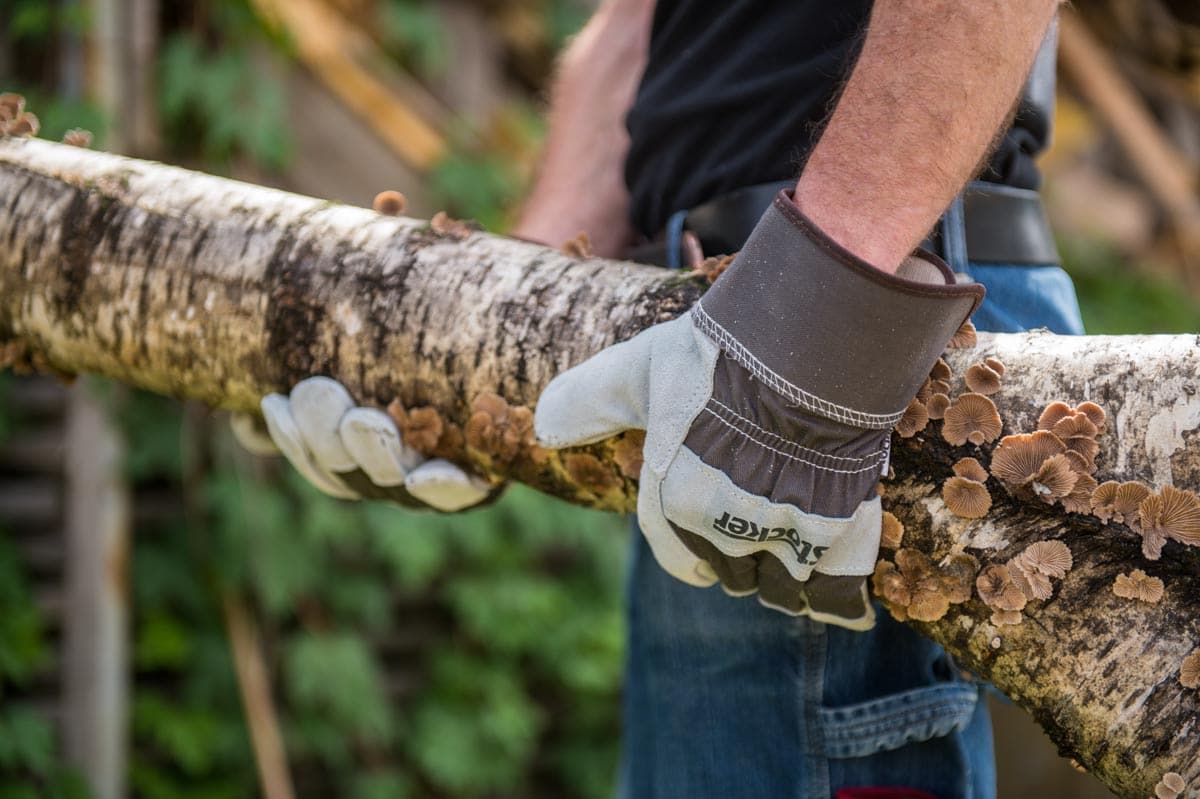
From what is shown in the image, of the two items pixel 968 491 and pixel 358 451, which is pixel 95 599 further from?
pixel 968 491

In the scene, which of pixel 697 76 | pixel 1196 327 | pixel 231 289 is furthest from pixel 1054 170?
pixel 231 289

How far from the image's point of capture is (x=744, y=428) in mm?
814

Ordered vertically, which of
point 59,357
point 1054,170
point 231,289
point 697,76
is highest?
point 697,76

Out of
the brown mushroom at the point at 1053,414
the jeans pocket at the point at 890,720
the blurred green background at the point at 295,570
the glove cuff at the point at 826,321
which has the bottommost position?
the blurred green background at the point at 295,570

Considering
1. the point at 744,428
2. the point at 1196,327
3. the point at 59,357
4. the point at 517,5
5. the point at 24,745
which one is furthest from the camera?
the point at 1196,327

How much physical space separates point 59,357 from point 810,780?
114cm

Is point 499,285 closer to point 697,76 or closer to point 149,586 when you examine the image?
point 697,76

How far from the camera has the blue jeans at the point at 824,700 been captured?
3.25ft

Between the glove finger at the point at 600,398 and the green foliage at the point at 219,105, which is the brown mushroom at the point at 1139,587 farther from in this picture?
the green foliage at the point at 219,105

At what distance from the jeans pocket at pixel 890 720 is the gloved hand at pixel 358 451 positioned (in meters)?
0.48

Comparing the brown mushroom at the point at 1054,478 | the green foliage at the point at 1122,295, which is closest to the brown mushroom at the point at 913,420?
the brown mushroom at the point at 1054,478

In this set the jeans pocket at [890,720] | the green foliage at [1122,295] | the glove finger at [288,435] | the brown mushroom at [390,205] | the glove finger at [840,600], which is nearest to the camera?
the glove finger at [840,600]

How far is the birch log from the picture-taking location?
2.62 feet

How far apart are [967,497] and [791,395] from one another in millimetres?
204
